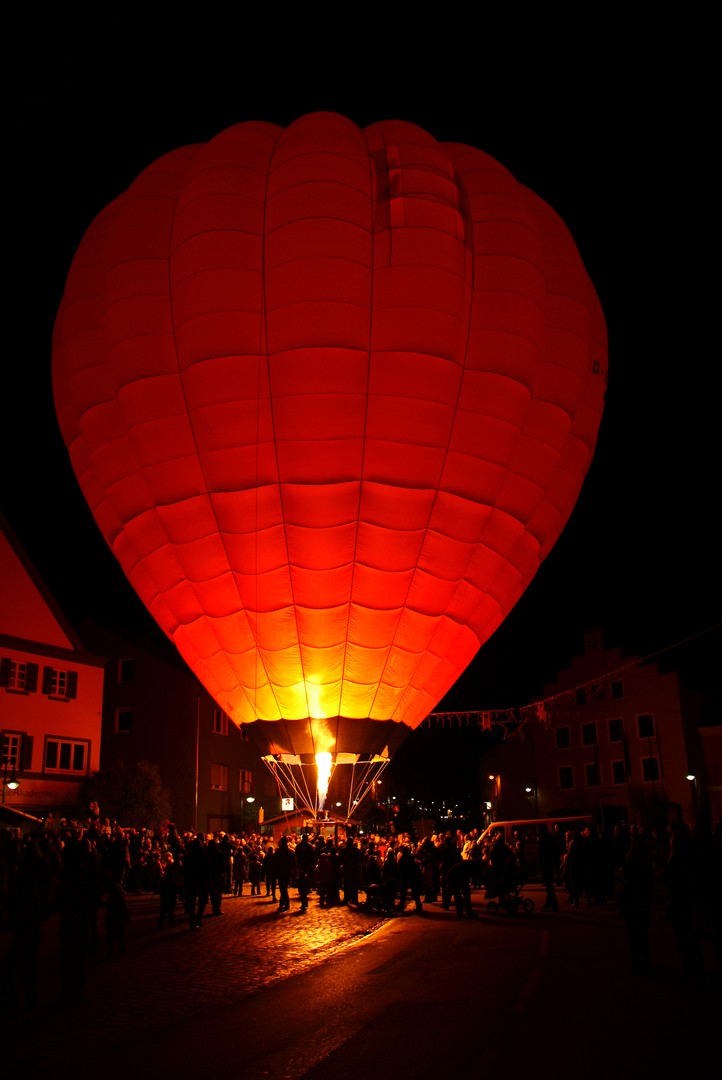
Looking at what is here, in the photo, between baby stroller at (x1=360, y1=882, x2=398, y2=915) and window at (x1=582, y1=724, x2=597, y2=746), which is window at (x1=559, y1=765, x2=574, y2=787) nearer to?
window at (x1=582, y1=724, x2=597, y2=746)

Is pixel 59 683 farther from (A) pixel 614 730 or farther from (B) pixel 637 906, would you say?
(B) pixel 637 906

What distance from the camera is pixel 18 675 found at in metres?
31.0

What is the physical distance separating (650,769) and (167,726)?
21.5 meters

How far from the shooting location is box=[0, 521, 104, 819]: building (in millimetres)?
30234

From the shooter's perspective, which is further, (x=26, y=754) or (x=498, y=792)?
(x=498, y=792)

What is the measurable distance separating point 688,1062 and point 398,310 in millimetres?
11355

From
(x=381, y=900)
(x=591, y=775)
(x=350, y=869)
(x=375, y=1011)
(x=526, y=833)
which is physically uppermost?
(x=591, y=775)

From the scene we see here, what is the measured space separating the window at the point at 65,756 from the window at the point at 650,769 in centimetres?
2471

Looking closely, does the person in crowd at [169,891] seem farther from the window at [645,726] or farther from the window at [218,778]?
the window at [645,726]

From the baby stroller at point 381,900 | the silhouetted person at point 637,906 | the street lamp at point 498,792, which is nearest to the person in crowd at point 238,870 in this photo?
the baby stroller at point 381,900

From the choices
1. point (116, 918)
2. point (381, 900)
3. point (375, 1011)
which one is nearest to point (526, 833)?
point (381, 900)

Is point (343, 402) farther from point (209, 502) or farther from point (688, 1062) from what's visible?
point (688, 1062)

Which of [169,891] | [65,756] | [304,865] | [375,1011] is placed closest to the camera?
[375,1011]

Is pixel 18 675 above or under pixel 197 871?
above
